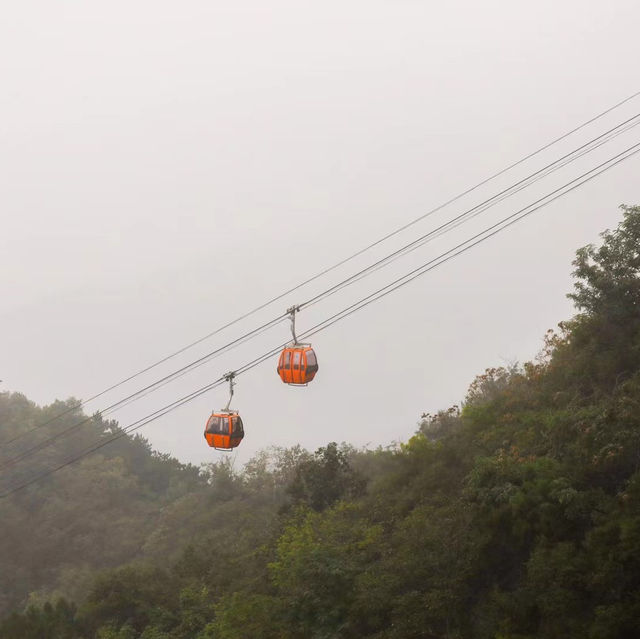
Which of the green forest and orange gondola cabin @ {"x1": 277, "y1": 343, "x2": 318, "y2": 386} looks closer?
the green forest

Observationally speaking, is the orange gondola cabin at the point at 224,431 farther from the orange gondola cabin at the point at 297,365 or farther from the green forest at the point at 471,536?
the green forest at the point at 471,536

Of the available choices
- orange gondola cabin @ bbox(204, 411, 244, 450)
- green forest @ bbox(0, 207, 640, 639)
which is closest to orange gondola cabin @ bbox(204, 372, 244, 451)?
orange gondola cabin @ bbox(204, 411, 244, 450)

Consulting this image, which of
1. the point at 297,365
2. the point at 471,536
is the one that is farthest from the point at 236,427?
the point at 471,536

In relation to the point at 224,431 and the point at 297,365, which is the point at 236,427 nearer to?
the point at 224,431

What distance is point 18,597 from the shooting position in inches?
1491

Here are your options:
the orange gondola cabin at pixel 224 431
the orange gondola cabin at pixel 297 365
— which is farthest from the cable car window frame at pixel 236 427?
the orange gondola cabin at pixel 297 365

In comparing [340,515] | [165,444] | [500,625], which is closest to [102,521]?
[340,515]

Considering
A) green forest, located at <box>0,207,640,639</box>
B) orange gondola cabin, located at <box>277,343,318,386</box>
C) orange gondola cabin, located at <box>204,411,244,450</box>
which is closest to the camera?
green forest, located at <box>0,207,640,639</box>

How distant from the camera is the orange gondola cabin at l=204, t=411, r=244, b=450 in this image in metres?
16.7

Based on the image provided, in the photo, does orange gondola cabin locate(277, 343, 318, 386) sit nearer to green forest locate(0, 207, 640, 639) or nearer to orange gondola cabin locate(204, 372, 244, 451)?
orange gondola cabin locate(204, 372, 244, 451)

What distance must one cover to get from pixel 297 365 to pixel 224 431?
241cm

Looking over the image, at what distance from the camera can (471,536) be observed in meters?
13.1

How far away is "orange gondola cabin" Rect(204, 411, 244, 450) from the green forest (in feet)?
8.88

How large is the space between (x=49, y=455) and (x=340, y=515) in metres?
34.4
